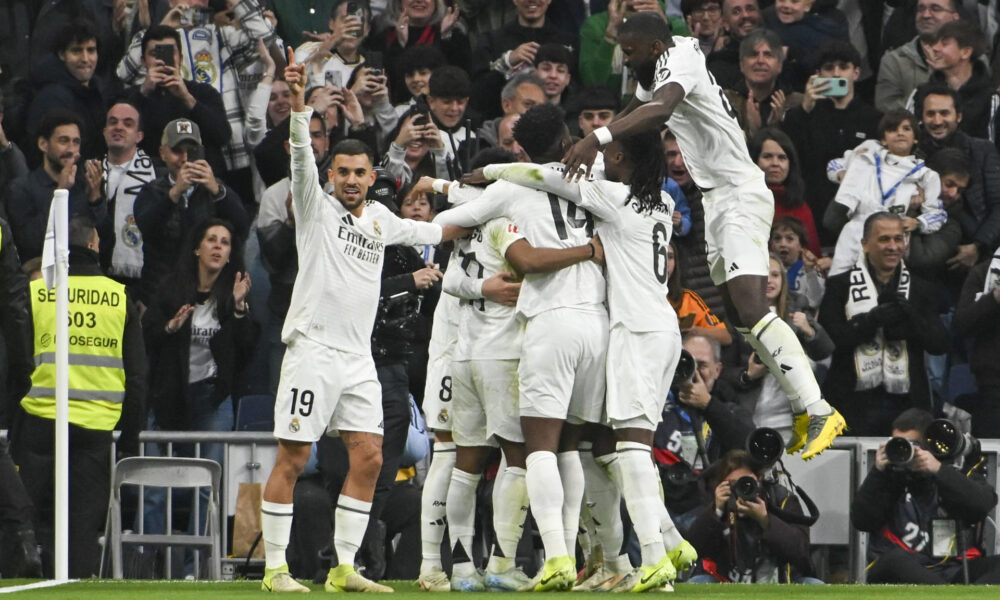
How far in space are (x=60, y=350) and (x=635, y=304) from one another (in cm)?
330

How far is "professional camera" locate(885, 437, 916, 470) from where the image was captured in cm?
1122

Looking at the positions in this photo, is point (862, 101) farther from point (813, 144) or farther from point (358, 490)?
point (358, 490)

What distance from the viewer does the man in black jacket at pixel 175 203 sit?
1383 centimetres

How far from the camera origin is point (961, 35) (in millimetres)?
15422

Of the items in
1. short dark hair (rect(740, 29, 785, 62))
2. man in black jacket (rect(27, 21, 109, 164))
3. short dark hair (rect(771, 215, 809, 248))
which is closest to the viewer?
short dark hair (rect(771, 215, 809, 248))

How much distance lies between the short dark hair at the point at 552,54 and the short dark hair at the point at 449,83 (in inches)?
31.7

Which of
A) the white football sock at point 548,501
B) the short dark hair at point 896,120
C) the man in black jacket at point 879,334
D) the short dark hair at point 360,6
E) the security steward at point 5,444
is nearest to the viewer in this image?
the white football sock at point 548,501

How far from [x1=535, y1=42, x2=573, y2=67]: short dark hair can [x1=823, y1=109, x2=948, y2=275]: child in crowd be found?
2663 millimetres

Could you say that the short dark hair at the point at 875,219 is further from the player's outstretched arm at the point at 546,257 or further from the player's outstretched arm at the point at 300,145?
the player's outstretched arm at the point at 300,145

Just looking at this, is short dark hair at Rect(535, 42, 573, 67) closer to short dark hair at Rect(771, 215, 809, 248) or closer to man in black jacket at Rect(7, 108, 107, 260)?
short dark hair at Rect(771, 215, 809, 248)

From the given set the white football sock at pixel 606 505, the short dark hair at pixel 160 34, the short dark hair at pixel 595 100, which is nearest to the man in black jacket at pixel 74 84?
the short dark hair at pixel 160 34

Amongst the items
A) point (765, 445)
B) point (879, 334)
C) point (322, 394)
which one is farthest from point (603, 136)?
point (879, 334)

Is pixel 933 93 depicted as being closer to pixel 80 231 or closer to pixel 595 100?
pixel 595 100

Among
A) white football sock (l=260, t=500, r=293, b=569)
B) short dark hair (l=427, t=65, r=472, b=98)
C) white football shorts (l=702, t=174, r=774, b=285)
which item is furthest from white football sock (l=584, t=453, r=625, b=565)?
short dark hair (l=427, t=65, r=472, b=98)
